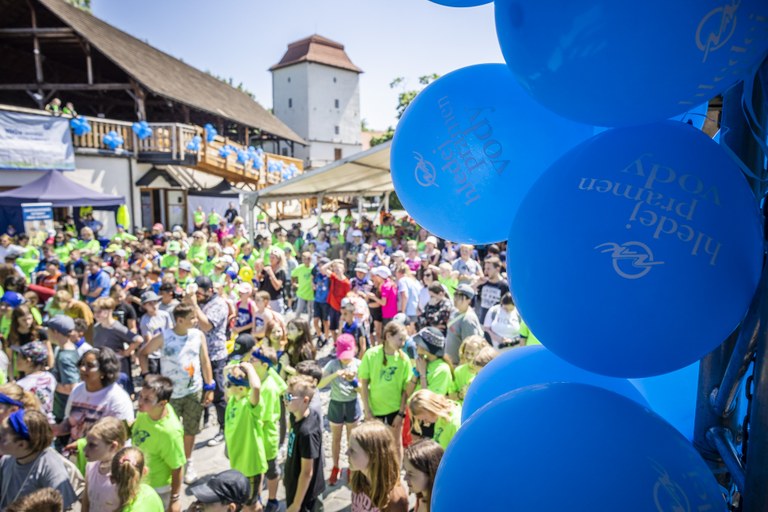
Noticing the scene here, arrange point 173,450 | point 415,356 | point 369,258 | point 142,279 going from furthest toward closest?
point 369,258 < point 142,279 < point 415,356 < point 173,450

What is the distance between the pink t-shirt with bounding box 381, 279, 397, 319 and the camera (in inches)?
280

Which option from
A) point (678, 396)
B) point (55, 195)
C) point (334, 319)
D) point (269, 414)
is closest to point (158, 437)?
point (269, 414)

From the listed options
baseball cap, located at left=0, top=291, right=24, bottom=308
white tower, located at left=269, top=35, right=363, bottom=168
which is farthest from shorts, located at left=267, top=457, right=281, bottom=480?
white tower, located at left=269, top=35, right=363, bottom=168

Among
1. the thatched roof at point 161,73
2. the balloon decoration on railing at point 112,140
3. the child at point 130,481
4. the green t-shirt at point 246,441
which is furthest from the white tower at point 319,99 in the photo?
the child at point 130,481

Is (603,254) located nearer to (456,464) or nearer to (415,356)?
(456,464)

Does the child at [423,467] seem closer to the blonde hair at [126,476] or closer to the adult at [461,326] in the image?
the blonde hair at [126,476]

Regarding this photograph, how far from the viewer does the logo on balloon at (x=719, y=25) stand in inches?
39.5

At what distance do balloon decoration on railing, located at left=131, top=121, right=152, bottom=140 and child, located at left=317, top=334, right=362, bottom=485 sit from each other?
1556 cm

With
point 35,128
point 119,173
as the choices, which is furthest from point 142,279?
point 119,173

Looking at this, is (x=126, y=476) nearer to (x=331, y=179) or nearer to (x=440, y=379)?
(x=440, y=379)

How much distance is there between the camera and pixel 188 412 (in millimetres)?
4590

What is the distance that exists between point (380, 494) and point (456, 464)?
1.71m

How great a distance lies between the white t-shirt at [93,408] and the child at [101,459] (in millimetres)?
575

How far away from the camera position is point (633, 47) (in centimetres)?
105
